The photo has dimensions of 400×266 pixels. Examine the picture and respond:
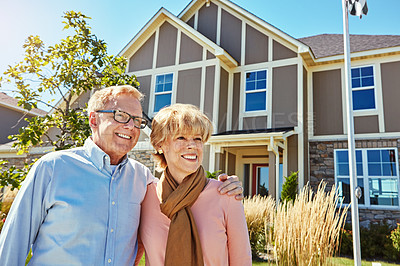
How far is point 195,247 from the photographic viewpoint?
68.1 inches

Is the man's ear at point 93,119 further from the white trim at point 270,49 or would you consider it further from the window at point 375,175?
the white trim at point 270,49

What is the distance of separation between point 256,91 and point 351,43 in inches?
175

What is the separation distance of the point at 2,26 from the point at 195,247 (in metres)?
4.91

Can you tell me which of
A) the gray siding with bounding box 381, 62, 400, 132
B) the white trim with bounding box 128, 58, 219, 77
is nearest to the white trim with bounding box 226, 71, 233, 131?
the white trim with bounding box 128, 58, 219, 77

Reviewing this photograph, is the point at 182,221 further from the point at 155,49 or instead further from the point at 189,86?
the point at 155,49

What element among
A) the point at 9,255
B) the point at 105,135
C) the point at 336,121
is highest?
the point at 336,121

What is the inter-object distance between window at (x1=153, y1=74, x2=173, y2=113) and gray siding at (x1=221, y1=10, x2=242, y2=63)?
2.49 m

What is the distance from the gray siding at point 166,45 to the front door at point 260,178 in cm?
515

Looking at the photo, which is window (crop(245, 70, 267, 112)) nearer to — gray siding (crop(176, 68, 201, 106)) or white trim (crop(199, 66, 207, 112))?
white trim (crop(199, 66, 207, 112))

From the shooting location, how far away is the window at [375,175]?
907 centimetres

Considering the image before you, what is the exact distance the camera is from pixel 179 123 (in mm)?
1895

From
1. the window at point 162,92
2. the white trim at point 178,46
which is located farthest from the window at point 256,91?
the window at point 162,92

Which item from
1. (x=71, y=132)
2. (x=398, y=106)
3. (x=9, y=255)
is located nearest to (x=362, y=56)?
(x=398, y=106)

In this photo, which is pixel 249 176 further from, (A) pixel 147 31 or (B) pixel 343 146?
(A) pixel 147 31
